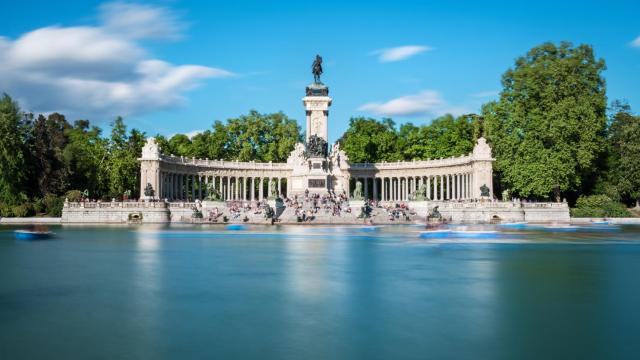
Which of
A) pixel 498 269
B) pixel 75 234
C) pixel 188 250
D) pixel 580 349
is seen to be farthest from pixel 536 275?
pixel 75 234

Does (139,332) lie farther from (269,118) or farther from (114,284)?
(269,118)

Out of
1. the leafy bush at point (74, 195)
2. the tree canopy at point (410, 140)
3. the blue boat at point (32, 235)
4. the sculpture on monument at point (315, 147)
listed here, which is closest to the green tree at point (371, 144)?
the tree canopy at point (410, 140)

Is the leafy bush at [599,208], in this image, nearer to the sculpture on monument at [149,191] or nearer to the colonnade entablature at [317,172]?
the colonnade entablature at [317,172]

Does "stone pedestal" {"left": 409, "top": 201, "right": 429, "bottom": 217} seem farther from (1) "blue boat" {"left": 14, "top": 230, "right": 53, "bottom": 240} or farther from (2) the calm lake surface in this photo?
(1) "blue boat" {"left": 14, "top": 230, "right": 53, "bottom": 240}

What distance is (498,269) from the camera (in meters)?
25.8

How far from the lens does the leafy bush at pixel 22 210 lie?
68.7m

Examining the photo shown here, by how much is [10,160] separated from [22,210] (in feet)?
19.4

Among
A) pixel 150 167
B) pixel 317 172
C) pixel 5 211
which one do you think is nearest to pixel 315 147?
pixel 317 172

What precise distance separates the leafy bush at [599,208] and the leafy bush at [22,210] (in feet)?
193

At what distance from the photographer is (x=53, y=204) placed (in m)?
71.5

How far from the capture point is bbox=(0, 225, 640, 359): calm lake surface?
13984 mm

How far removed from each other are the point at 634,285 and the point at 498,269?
529 centimetres

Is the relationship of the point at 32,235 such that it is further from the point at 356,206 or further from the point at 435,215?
the point at 435,215

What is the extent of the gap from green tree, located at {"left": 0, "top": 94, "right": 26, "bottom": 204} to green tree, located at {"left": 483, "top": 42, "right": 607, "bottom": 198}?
178 ft
